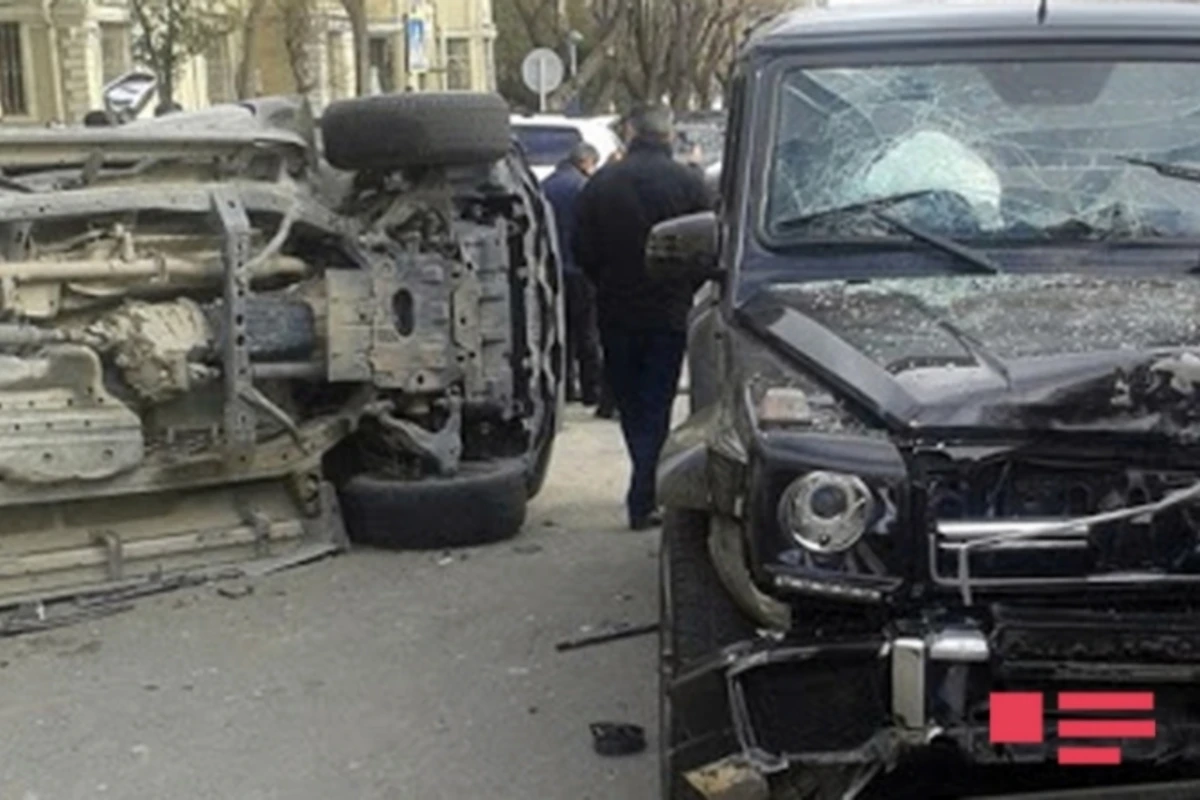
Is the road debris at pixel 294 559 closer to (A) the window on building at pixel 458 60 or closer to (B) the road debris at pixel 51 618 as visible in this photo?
(B) the road debris at pixel 51 618

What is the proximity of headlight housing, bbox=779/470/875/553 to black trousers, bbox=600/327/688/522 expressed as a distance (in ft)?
14.3

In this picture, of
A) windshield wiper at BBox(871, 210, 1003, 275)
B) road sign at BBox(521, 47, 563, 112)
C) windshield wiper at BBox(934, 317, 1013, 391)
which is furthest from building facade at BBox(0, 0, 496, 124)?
windshield wiper at BBox(934, 317, 1013, 391)

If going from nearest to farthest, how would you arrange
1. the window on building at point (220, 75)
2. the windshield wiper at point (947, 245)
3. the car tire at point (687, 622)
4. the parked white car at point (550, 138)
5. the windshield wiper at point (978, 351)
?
the windshield wiper at point (978, 351), the car tire at point (687, 622), the windshield wiper at point (947, 245), the parked white car at point (550, 138), the window on building at point (220, 75)

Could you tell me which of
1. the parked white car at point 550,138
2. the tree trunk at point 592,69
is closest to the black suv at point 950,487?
the parked white car at point 550,138

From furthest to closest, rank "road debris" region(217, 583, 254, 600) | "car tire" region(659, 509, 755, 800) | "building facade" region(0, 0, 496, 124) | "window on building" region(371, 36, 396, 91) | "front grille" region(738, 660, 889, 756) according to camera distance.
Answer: "window on building" region(371, 36, 396, 91), "building facade" region(0, 0, 496, 124), "road debris" region(217, 583, 254, 600), "car tire" region(659, 509, 755, 800), "front grille" region(738, 660, 889, 756)

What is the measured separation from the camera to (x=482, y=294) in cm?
772

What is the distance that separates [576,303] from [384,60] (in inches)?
2029

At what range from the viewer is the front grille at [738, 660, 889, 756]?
3.43m

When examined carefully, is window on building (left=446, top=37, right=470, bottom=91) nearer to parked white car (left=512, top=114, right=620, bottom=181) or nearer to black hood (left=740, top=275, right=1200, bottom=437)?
parked white car (left=512, top=114, right=620, bottom=181)

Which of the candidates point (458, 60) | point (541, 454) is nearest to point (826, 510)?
point (541, 454)

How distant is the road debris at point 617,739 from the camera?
5.25m

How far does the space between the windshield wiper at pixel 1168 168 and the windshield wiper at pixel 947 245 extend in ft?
1.60

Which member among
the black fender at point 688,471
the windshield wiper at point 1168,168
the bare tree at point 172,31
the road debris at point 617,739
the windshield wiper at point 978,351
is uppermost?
the bare tree at point 172,31

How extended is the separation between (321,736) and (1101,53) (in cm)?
288
